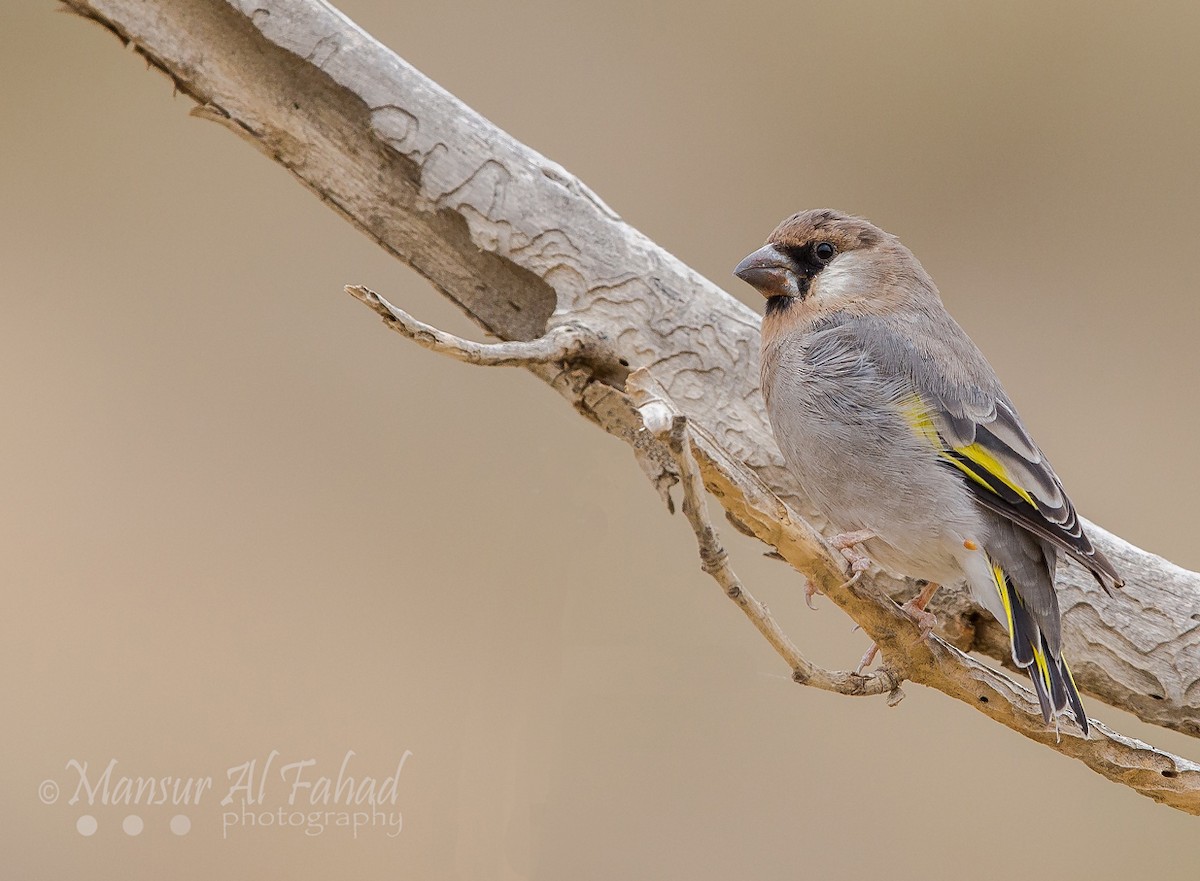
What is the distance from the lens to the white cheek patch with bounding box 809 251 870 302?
2389 mm

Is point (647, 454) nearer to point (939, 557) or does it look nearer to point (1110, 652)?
point (939, 557)

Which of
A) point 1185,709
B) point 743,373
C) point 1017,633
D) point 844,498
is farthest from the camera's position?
point 743,373

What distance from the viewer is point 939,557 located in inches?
82.0

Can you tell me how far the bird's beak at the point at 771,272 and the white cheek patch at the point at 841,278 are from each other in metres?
0.05

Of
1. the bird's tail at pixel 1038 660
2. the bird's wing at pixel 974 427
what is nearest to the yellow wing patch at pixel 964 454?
the bird's wing at pixel 974 427

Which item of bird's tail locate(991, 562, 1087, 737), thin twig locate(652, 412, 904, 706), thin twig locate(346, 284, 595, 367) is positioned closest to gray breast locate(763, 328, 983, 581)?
bird's tail locate(991, 562, 1087, 737)

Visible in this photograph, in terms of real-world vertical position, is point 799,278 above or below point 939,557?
above

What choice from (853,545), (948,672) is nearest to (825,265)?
(853,545)

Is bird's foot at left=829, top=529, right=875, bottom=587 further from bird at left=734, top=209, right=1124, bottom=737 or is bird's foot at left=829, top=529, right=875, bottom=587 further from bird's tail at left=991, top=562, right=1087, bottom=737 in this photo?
bird's tail at left=991, top=562, right=1087, bottom=737

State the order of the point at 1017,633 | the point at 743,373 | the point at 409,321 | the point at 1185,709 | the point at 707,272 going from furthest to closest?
1. the point at 707,272
2. the point at 743,373
3. the point at 1185,709
4. the point at 1017,633
5. the point at 409,321

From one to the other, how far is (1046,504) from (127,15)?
203cm

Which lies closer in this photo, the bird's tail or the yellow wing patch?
the bird's tail

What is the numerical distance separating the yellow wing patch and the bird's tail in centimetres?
14

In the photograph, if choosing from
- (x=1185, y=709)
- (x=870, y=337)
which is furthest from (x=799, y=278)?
(x=1185, y=709)
